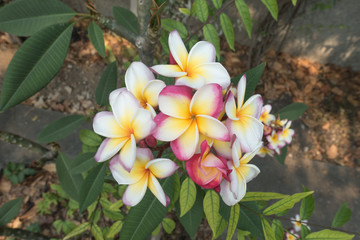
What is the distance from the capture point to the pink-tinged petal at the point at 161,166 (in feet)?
1.72

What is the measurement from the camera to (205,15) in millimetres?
889

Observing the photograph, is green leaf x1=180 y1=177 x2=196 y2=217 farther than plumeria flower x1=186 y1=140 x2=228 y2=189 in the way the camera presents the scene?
Yes

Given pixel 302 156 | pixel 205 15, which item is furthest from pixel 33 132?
pixel 302 156

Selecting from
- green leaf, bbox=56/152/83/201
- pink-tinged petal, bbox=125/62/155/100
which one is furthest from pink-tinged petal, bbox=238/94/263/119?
green leaf, bbox=56/152/83/201

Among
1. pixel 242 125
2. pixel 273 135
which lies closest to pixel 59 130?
pixel 242 125

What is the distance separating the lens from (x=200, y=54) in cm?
59

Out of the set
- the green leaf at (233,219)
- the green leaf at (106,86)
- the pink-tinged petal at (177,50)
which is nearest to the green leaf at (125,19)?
the green leaf at (106,86)

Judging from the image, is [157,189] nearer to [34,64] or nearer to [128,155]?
[128,155]

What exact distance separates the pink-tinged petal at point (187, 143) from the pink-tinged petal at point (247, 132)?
0.08m

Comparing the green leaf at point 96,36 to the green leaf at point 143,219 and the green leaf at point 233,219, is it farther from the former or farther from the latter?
the green leaf at point 233,219

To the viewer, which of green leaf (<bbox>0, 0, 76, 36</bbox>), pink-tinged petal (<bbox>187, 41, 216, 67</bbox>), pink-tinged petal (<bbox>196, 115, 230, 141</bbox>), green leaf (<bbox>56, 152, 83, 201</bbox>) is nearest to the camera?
pink-tinged petal (<bbox>196, 115, 230, 141</bbox>)

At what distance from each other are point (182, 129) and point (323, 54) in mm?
2981

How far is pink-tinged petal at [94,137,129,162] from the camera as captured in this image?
0.51m

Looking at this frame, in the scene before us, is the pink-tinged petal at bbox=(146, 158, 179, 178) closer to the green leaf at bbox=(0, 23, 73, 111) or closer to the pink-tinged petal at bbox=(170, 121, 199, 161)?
the pink-tinged petal at bbox=(170, 121, 199, 161)
